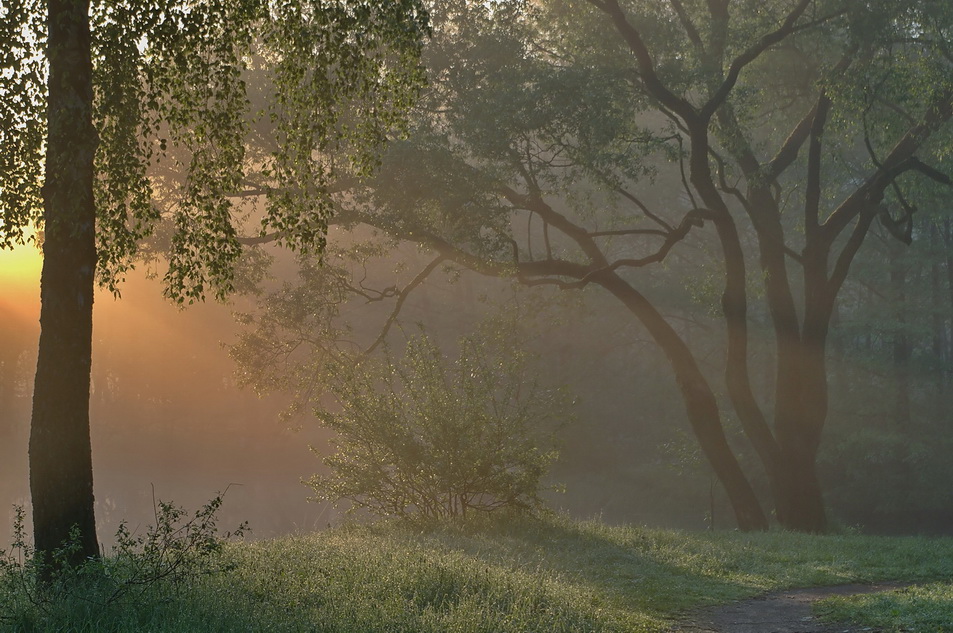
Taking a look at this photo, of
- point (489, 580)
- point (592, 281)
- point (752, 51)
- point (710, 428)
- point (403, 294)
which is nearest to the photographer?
point (489, 580)

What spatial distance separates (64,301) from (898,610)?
765cm

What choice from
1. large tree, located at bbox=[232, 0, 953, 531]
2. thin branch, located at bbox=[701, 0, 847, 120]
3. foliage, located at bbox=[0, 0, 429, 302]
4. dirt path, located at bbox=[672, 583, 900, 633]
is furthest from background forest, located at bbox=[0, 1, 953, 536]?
dirt path, located at bbox=[672, 583, 900, 633]

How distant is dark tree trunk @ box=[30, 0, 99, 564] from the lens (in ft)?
26.9

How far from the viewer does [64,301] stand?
828 cm

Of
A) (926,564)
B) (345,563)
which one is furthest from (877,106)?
(345,563)

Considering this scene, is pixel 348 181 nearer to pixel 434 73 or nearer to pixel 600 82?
pixel 434 73

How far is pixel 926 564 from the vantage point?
45.3ft

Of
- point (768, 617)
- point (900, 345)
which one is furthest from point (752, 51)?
point (900, 345)

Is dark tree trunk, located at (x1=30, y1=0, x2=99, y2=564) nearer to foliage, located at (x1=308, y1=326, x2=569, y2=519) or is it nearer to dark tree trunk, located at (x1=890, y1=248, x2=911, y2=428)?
foliage, located at (x1=308, y1=326, x2=569, y2=519)

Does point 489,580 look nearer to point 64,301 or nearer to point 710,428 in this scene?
point 64,301

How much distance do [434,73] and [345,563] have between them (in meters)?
14.6

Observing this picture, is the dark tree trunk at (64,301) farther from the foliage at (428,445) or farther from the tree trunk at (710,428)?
the tree trunk at (710,428)

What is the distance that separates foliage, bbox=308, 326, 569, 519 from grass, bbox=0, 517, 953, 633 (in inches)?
26.9

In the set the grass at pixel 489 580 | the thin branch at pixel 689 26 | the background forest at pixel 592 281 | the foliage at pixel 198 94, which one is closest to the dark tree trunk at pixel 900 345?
the background forest at pixel 592 281
